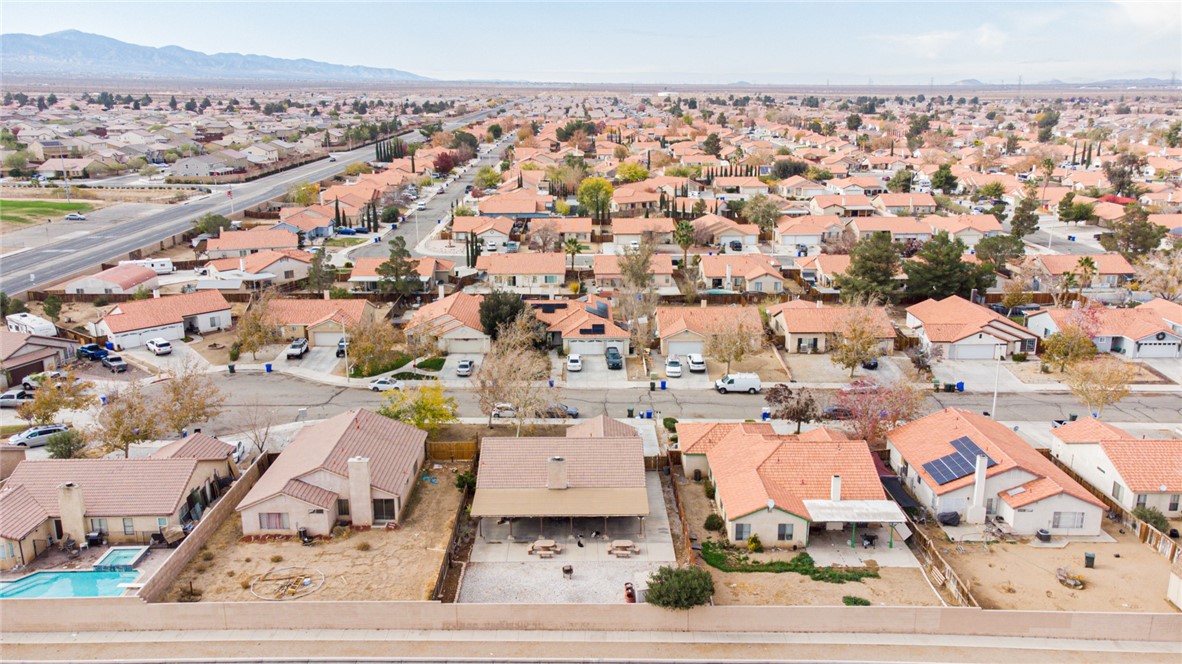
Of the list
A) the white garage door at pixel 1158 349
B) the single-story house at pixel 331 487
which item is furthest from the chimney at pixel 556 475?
the white garage door at pixel 1158 349

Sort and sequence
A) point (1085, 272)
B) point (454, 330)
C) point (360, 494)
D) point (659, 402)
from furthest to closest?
1. point (1085, 272)
2. point (454, 330)
3. point (659, 402)
4. point (360, 494)

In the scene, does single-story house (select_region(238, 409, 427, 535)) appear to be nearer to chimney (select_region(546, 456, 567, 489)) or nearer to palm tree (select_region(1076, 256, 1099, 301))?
chimney (select_region(546, 456, 567, 489))

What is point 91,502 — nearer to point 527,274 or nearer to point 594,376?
point 594,376

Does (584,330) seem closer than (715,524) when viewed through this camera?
No

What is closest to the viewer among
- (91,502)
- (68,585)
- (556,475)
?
(68,585)

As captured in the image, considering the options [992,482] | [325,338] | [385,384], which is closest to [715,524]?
[992,482]

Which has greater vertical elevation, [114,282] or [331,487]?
[114,282]

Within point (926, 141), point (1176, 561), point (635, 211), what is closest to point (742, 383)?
point (1176, 561)

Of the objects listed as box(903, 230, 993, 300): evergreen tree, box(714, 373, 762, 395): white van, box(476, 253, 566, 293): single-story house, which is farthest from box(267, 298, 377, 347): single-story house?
box(903, 230, 993, 300): evergreen tree

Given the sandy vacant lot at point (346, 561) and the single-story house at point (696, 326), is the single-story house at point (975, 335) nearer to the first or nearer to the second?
the single-story house at point (696, 326)
